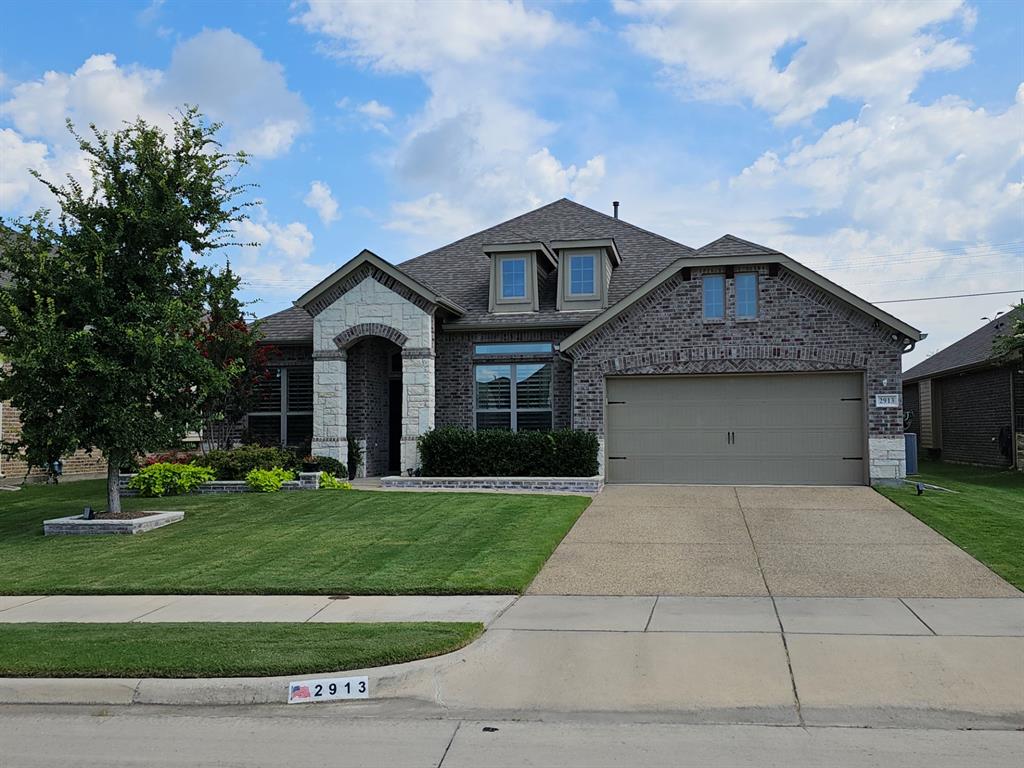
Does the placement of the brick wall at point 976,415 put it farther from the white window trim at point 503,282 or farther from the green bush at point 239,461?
the green bush at point 239,461

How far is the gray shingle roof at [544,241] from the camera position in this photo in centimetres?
2084

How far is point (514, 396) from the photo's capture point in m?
20.4

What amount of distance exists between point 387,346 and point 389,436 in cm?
233

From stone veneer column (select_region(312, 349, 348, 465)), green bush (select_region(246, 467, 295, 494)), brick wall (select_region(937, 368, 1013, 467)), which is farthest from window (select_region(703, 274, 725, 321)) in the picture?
brick wall (select_region(937, 368, 1013, 467))

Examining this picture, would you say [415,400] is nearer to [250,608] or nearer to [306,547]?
[306,547]

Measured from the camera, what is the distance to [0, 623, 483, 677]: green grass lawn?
21.9 feet

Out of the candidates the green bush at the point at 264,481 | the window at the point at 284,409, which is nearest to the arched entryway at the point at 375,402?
the window at the point at 284,409

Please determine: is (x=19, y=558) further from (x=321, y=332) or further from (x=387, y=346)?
(x=387, y=346)

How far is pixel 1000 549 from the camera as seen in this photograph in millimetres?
10992

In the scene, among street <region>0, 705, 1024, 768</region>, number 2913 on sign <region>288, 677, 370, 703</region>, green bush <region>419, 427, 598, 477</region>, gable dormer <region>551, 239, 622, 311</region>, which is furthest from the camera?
gable dormer <region>551, 239, 622, 311</region>

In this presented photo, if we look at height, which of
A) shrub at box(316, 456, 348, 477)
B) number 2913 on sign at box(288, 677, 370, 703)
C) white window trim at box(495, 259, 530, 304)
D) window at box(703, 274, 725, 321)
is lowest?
number 2913 on sign at box(288, 677, 370, 703)

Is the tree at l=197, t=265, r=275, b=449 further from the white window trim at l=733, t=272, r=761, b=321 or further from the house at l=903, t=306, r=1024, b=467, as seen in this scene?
the house at l=903, t=306, r=1024, b=467

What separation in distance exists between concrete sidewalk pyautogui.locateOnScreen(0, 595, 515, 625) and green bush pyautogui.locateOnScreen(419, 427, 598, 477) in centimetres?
890

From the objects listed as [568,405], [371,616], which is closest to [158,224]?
[371,616]
